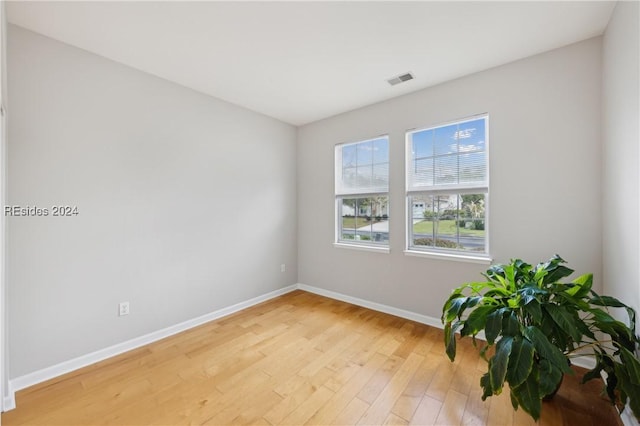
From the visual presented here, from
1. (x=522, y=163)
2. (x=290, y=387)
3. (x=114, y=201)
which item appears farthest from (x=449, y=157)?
(x=114, y=201)

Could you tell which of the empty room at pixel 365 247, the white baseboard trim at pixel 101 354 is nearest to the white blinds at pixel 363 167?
the empty room at pixel 365 247

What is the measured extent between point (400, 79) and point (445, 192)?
1252 mm

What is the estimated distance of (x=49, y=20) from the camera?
186 cm

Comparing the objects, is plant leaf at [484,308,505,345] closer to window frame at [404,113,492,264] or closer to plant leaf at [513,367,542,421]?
plant leaf at [513,367,542,421]

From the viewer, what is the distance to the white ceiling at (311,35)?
1771mm

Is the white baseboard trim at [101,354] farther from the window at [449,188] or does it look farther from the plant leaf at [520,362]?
the plant leaf at [520,362]

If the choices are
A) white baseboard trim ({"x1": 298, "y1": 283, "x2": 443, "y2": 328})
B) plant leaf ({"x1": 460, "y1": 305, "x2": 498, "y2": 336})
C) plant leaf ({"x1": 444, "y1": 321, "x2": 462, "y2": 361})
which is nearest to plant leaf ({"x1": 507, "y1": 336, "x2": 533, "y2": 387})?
plant leaf ({"x1": 460, "y1": 305, "x2": 498, "y2": 336})

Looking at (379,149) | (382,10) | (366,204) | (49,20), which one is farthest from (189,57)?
(366,204)

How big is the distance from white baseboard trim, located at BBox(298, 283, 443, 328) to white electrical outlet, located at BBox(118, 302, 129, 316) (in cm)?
227

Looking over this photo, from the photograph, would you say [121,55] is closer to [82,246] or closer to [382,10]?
[82,246]

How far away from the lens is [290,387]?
1.90 metres

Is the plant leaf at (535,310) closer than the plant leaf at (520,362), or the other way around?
the plant leaf at (520,362)

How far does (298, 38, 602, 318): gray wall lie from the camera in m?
2.09

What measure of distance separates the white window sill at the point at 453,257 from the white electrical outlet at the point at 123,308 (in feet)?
9.27
